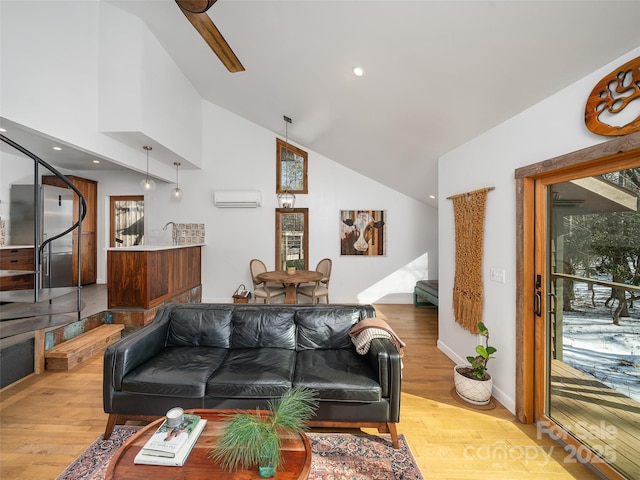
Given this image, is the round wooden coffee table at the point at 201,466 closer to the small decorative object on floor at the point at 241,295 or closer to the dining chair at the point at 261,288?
the dining chair at the point at 261,288

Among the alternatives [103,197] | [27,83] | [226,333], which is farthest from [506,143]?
[103,197]

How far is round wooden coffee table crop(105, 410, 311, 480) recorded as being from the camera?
1178mm

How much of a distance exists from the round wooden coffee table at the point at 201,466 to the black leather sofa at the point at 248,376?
0.53 metres

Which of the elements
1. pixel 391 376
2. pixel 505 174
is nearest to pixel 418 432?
pixel 391 376

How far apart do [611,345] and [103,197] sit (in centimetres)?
782

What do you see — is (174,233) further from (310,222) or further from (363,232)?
(363,232)

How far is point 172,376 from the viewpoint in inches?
78.0

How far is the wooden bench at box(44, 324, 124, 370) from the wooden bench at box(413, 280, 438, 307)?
4.66 metres

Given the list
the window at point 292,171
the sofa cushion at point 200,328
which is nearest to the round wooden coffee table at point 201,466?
the sofa cushion at point 200,328

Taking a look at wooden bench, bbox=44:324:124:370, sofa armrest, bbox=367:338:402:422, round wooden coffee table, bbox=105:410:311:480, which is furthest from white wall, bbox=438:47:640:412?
wooden bench, bbox=44:324:124:370

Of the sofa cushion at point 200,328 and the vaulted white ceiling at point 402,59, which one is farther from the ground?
the vaulted white ceiling at point 402,59

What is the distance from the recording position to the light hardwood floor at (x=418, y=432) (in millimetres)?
1763

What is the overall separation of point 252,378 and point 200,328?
86cm

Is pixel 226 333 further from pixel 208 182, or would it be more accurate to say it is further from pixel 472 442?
pixel 208 182
